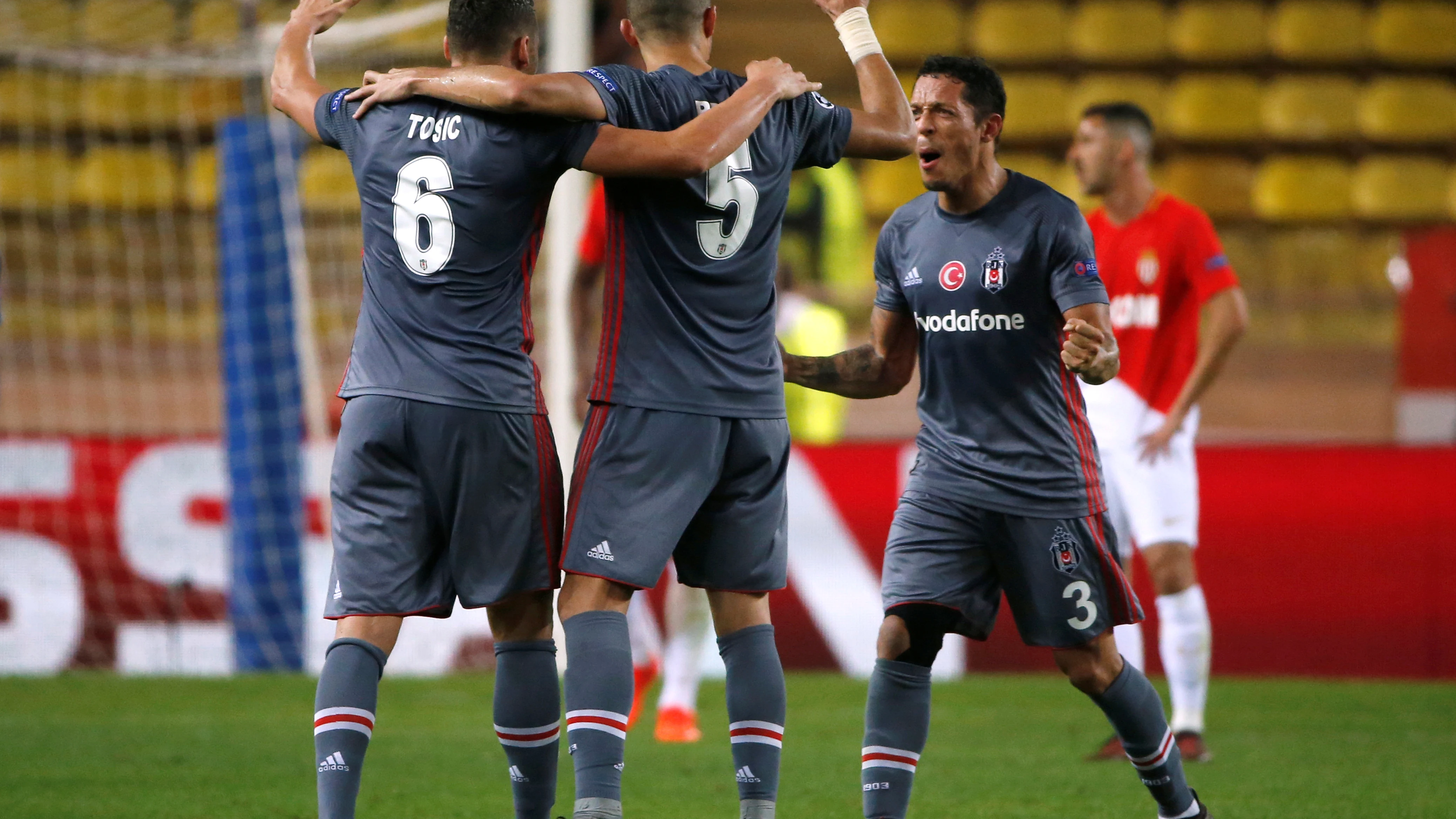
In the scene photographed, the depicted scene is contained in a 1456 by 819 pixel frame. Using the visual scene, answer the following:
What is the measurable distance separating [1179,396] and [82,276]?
29.1 feet

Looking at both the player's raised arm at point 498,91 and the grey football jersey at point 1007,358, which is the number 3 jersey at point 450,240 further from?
the grey football jersey at point 1007,358

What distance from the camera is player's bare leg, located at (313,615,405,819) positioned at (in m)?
3.47

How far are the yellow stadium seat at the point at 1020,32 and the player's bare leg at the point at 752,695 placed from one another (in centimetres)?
1073

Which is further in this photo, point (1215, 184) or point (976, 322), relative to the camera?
point (1215, 184)

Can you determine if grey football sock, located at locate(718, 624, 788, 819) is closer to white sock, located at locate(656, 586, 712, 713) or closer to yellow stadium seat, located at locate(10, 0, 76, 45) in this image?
Answer: white sock, located at locate(656, 586, 712, 713)

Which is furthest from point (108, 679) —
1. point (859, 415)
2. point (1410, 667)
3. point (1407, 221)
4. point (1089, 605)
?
point (1407, 221)

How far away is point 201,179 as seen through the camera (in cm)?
1234

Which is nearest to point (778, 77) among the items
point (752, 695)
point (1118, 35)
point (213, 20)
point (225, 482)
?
point (752, 695)

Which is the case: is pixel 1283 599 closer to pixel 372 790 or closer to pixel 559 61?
pixel 559 61

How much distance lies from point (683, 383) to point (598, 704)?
73 cm

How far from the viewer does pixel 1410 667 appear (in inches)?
317

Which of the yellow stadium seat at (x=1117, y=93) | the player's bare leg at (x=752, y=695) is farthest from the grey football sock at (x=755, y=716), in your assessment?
the yellow stadium seat at (x=1117, y=93)

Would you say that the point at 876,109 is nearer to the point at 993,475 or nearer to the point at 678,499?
the point at 993,475

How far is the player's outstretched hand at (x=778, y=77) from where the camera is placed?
367cm
